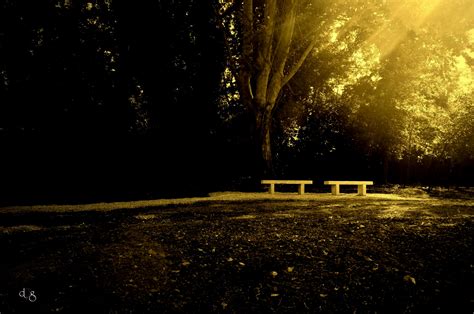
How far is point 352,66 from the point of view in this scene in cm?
2314

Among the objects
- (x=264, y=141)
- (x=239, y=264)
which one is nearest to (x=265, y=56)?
(x=264, y=141)

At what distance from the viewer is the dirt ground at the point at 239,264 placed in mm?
4531

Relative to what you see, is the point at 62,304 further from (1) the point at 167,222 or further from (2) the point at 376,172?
(2) the point at 376,172

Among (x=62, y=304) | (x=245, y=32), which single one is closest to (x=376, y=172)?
(x=245, y=32)

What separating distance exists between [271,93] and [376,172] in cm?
1463
